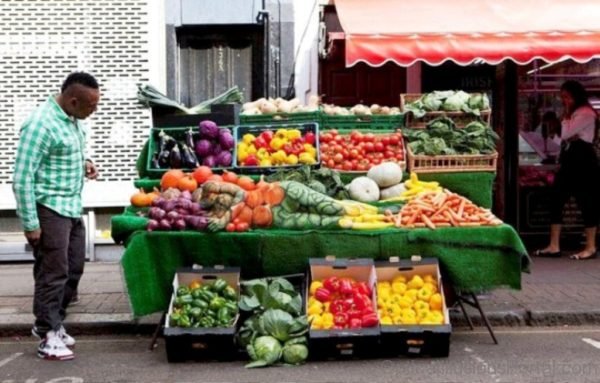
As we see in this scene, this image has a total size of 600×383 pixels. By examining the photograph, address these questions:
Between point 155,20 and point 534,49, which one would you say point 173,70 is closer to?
point 155,20

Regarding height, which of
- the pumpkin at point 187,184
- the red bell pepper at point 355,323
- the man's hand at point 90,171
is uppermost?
the man's hand at point 90,171

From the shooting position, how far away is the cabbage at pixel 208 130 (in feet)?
26.3

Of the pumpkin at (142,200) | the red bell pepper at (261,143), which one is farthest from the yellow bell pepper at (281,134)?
the pumpkin at (142,200)

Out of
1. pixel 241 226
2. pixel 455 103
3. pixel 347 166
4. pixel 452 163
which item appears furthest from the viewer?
pixel 455 103

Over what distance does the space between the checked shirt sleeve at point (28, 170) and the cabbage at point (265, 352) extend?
1.76m

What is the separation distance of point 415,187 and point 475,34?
2455 millimetres

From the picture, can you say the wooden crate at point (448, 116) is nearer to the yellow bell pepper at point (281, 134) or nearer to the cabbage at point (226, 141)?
the yellow bell pepper at point (281, 134)

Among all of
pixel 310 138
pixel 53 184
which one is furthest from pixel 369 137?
pixel 53 184

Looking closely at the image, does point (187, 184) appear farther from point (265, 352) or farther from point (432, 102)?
point (432, 102)

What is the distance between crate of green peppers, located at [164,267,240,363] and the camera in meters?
5.99

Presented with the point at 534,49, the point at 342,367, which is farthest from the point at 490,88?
the point at 342,367

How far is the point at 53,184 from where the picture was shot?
613cm

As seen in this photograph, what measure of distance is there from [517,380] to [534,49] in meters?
4.36

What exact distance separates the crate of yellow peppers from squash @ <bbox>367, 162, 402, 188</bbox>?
0.59m
